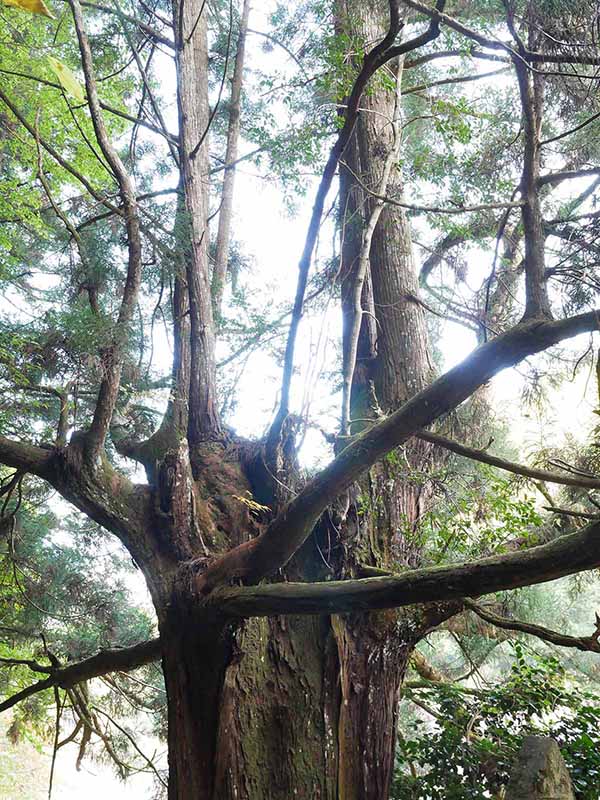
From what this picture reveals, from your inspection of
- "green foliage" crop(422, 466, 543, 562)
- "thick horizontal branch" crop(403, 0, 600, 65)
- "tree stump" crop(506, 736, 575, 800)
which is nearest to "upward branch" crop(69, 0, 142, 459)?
"thick horizontal branch" crop(403, 0, 600, 65)

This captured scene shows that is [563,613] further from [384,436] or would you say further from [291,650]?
[384,436]

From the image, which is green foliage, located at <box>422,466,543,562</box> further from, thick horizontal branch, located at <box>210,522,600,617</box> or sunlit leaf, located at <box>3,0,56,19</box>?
sunlit leaf, located at <box>3,0,56,19</box>

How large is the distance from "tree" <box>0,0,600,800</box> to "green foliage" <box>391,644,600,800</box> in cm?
49

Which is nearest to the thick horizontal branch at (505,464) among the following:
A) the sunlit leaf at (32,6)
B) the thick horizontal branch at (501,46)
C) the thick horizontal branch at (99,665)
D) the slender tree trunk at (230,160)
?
the thick horizontal branch at (501,46)

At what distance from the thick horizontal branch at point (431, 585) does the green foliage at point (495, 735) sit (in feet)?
5.15

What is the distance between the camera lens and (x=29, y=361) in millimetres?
3740

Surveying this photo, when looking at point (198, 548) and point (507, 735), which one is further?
point (507, 735)

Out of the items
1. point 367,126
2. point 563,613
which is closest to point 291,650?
point 367,126

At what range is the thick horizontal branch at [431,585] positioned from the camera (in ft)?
5.43

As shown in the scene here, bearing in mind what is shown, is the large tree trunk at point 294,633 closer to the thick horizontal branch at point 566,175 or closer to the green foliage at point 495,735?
the green foliage at point 495,735

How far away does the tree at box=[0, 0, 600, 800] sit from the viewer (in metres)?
2.20

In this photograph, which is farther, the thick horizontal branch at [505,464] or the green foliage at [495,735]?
the green foliage at [495,735]

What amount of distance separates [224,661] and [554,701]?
1.81 m

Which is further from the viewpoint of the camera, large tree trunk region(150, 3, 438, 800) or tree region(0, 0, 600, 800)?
large tree trunk region(150, 3, 438, 800)
